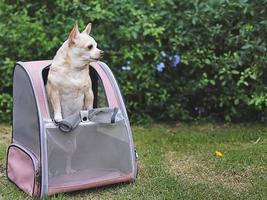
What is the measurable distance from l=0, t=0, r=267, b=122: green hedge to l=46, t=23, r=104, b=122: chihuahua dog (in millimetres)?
1612

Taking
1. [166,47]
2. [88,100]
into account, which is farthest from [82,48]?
[166,47]

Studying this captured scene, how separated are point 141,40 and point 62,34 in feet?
2.46

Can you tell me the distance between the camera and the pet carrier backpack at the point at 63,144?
3.27m

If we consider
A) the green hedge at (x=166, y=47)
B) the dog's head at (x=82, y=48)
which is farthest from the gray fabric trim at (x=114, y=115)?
the green hedge at (x=166, y=47)

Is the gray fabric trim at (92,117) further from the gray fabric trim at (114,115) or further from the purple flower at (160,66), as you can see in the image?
the purple flower at (160,66)

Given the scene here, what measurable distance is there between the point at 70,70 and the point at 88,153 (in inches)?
21.2

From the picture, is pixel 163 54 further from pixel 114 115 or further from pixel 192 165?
pixel 114 115

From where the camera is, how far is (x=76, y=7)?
5074 millimetres

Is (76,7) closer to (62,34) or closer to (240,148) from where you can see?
(62,34)

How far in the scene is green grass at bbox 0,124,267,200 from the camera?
11.5ft

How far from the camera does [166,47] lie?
517cm

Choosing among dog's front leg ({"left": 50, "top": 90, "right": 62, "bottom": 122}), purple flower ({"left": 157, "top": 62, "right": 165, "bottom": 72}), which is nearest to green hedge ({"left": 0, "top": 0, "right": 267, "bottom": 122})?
purple flower ({"left": 157, "top": 62, "right": 165, "bottom": 72})

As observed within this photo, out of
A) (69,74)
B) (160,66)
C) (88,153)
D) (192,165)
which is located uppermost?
(69,74)

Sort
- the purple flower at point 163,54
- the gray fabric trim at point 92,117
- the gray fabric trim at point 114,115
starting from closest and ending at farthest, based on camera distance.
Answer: the gray fabric trim at point 92,117, the gray fabric trim at point 114,115, the purple flower at point 163,54
